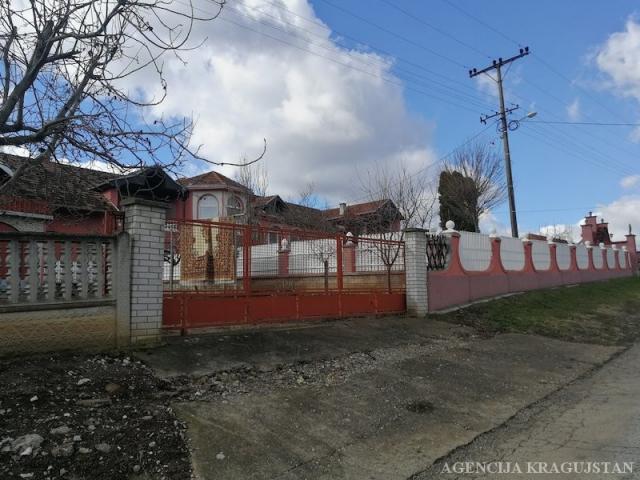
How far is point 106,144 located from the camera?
5434 mm

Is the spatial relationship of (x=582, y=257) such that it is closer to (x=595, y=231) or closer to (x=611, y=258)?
(x=611, y=258)

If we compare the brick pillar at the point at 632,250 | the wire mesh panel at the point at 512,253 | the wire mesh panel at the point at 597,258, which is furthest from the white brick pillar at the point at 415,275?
the brick pillar at the point at 632,250

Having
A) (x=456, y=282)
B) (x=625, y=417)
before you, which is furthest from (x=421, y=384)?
(x=456, y=282)

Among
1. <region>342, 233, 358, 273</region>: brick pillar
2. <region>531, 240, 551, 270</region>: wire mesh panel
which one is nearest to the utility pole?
<region>531, 240, 551, 270</region>: wire mesh panel

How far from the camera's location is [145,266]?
6949mm

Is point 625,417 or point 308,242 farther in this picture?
point 308,242

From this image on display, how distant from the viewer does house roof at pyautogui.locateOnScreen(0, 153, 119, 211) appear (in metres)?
6.13

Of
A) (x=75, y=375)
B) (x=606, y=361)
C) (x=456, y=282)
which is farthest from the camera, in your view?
(x=456, y=282)

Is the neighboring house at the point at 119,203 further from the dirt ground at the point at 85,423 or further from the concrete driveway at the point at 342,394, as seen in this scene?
the concrete driveway at the point at 342,394

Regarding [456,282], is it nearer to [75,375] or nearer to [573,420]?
[573,420]

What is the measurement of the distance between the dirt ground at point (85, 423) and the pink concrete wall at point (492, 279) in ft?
29.7

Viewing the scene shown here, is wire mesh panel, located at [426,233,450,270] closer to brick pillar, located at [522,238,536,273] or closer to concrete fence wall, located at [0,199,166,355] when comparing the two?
brick pillar, located at [522,238,536,273]

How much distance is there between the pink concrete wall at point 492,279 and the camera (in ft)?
44.7

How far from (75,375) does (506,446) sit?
462 centimetres
